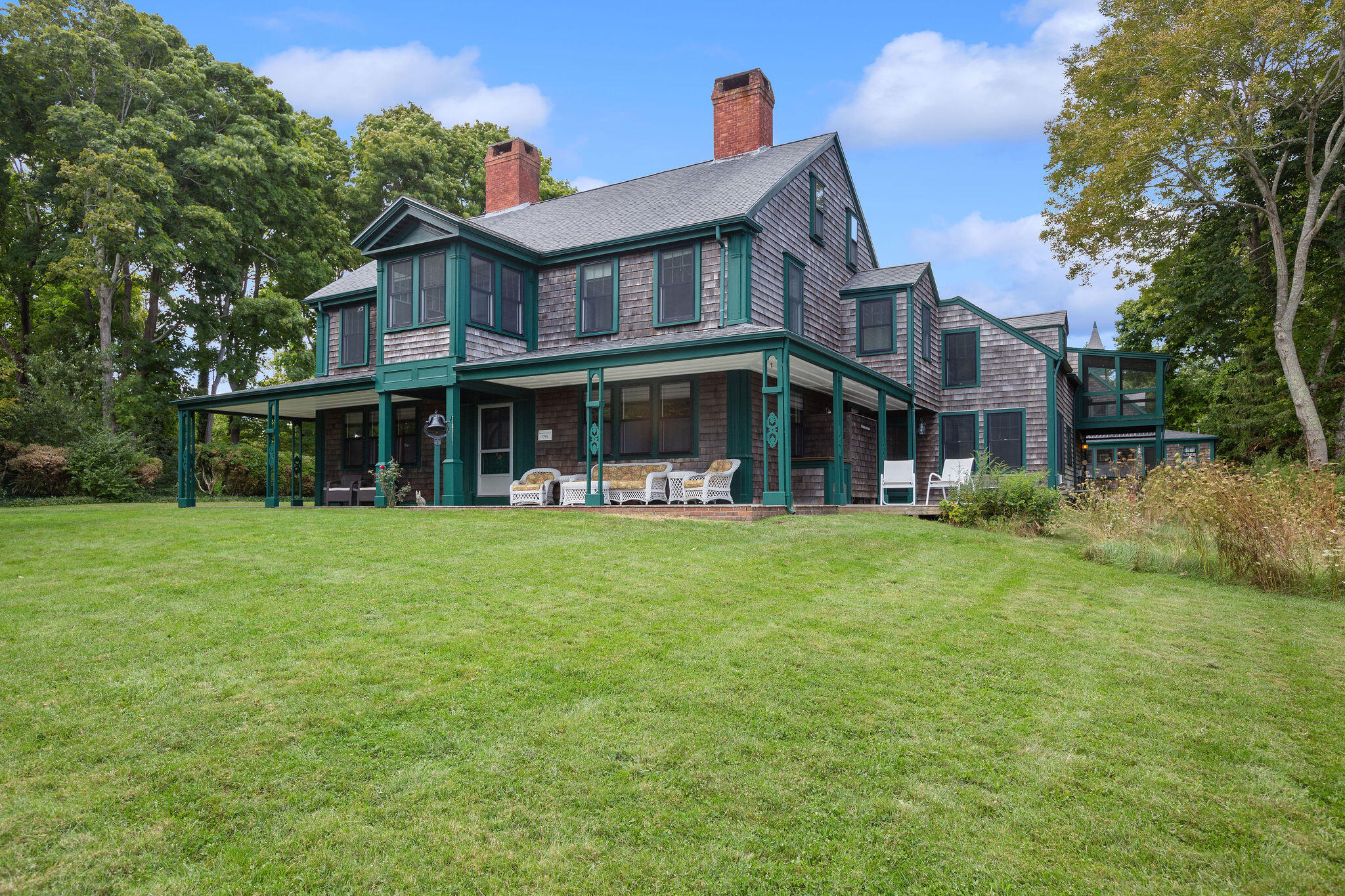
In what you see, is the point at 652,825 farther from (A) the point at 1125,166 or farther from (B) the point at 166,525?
(A) the point at 1125,166

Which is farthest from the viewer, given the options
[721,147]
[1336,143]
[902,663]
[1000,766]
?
[721,147]

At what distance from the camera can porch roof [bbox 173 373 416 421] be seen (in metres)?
16.7

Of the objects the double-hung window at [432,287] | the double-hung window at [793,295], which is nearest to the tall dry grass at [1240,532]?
the double-hung window at [793,295]

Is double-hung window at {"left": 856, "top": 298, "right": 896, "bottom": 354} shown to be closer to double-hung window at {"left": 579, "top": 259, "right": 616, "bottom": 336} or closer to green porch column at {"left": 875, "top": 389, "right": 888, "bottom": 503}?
green porch column at {"left": 875, "top": 389, "right": 888, "bottom": 503}

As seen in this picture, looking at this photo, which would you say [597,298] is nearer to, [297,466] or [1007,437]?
[297,466]

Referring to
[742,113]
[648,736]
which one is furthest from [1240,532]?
[742,113]

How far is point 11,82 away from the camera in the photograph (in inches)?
960

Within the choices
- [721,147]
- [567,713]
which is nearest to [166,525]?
[567,713]

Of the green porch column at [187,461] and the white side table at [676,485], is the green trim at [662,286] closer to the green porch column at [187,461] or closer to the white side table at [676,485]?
the white side table at [676,485]

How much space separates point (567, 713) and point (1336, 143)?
22341mm

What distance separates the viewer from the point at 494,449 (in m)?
17.0

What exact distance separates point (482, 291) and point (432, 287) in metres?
1.02

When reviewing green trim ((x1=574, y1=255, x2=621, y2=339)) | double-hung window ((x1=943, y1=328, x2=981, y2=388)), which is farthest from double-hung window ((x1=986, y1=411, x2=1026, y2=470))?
green trim ((x1=574, y1=255, x2=621, y2=339))

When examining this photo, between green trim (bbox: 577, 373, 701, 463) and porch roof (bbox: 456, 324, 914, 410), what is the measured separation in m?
0.25
